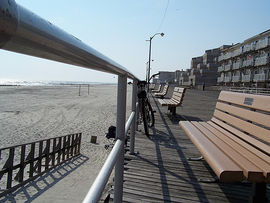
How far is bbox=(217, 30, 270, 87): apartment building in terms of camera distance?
3872 cm

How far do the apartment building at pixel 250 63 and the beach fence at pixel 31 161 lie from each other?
37.0 m

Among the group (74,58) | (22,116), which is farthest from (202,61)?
(74,58)

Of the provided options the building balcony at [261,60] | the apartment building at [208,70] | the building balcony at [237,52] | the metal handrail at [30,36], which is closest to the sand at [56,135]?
the metal handrail at [30,36]

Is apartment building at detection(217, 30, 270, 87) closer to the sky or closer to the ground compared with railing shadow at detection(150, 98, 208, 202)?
closer to the sky

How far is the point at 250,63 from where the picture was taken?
4288cm

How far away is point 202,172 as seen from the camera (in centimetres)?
308

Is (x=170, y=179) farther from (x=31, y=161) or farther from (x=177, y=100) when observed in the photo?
(x=31, y=161)

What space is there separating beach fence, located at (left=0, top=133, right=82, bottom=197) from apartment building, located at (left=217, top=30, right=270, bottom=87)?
1456 inches

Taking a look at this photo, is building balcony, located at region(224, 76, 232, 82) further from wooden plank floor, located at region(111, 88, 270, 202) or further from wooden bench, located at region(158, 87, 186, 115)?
wooden plank floor, located at region(111, 88, 270, 202)

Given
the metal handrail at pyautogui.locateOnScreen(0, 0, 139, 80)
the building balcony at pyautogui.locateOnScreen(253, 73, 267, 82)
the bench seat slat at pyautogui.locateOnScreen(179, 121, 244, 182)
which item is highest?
the building balcony at pyautogui.locateOnScreen(253, 73, 267, 82)

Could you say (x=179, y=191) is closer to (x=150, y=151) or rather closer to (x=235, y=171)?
(x=235, y=171)

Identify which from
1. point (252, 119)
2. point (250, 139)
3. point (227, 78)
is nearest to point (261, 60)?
point (227, 78)

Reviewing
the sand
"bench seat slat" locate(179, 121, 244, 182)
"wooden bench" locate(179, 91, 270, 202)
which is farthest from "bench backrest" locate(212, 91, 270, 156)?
the sand

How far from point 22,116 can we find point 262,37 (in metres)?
39.0
